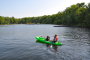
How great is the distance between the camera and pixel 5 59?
1150 centimetres

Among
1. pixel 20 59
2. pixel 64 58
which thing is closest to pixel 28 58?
pixel 20 59

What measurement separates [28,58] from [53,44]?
8349mm

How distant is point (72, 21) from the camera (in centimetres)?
10762

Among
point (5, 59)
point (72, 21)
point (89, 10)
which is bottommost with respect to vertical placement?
point (5, 59)

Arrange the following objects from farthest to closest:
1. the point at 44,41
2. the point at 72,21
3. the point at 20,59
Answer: the point at 72,21 < the point at 44,41 < the point at 20,59

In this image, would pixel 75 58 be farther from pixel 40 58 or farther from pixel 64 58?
pixel 40 58

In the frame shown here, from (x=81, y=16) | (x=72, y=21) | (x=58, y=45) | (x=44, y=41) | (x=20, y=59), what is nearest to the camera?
(x=20, y=59)

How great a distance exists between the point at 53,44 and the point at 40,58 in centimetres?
762

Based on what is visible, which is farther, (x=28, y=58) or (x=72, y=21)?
(x=72, y=21)

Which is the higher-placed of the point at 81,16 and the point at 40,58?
the point at 81,16

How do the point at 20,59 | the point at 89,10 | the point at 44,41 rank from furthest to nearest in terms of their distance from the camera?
1. the point at 89,10
2. the point at 44,41
3. the point at 20,59

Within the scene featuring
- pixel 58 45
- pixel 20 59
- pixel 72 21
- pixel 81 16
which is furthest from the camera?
pixel 72 21

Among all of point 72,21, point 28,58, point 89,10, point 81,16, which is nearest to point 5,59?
point 28,58

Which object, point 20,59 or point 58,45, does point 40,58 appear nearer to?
point 20,59
